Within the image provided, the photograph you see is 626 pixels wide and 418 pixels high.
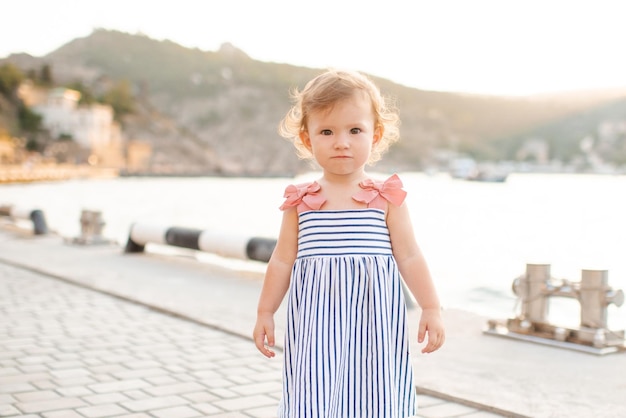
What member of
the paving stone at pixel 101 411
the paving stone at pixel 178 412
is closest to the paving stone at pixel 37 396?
the paving stone at pixel 101 411

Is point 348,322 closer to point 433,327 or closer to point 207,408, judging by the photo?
point 433,327

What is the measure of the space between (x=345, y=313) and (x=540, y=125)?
185597 mm

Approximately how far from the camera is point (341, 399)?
8.70ft

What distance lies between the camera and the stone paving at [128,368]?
163 inches

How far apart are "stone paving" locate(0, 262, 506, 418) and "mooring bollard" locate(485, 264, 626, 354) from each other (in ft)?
5.66

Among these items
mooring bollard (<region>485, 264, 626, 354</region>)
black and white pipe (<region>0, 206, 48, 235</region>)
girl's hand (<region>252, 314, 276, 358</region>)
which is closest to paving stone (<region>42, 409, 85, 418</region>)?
girl's hand (<region>252, 314, 276, 358</region>)

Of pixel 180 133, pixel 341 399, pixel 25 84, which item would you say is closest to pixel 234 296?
pixel 341 399

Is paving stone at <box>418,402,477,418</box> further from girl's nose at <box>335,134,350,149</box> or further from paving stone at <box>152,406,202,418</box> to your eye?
girl's nose at <box>335,134,350,149</box>

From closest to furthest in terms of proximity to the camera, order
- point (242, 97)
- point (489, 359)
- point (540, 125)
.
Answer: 1. point (489, 359)
2. point (540, 125)
3. point (242, 97)

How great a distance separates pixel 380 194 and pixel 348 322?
0.46 meters

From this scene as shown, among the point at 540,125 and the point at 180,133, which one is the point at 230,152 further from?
the point at 540,125

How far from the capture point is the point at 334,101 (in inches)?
103

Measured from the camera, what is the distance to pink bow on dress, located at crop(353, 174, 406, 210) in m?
2.67

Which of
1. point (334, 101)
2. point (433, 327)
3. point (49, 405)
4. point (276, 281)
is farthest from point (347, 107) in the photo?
point (49, 405)
